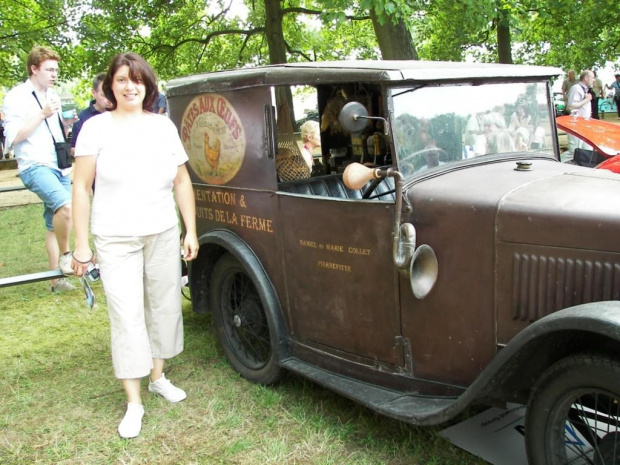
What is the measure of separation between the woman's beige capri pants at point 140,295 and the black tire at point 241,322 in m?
0.48

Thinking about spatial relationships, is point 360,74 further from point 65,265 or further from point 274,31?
point 274,31

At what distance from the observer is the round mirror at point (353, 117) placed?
277 centimetres

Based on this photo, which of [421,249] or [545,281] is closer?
[545,281]

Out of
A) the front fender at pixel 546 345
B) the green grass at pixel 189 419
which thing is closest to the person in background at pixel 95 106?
the green grass at pixel 189 419

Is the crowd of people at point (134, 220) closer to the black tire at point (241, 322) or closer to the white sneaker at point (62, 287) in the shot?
the black tire at point (241, 322)

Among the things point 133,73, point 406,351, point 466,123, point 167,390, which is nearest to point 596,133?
point 466,123

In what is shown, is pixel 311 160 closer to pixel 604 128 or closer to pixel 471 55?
pixel 604 128

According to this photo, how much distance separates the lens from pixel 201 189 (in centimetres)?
404

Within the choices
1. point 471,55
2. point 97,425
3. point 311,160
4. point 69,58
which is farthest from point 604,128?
point 471,55

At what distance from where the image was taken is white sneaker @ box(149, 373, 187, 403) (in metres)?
3.64

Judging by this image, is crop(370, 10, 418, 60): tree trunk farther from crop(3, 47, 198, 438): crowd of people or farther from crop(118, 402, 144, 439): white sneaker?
crop(118, 402, 144, 439): white sneaker

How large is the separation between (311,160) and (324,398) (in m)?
2.13

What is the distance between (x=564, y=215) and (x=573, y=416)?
31.0 inches

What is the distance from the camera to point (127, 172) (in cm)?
314
